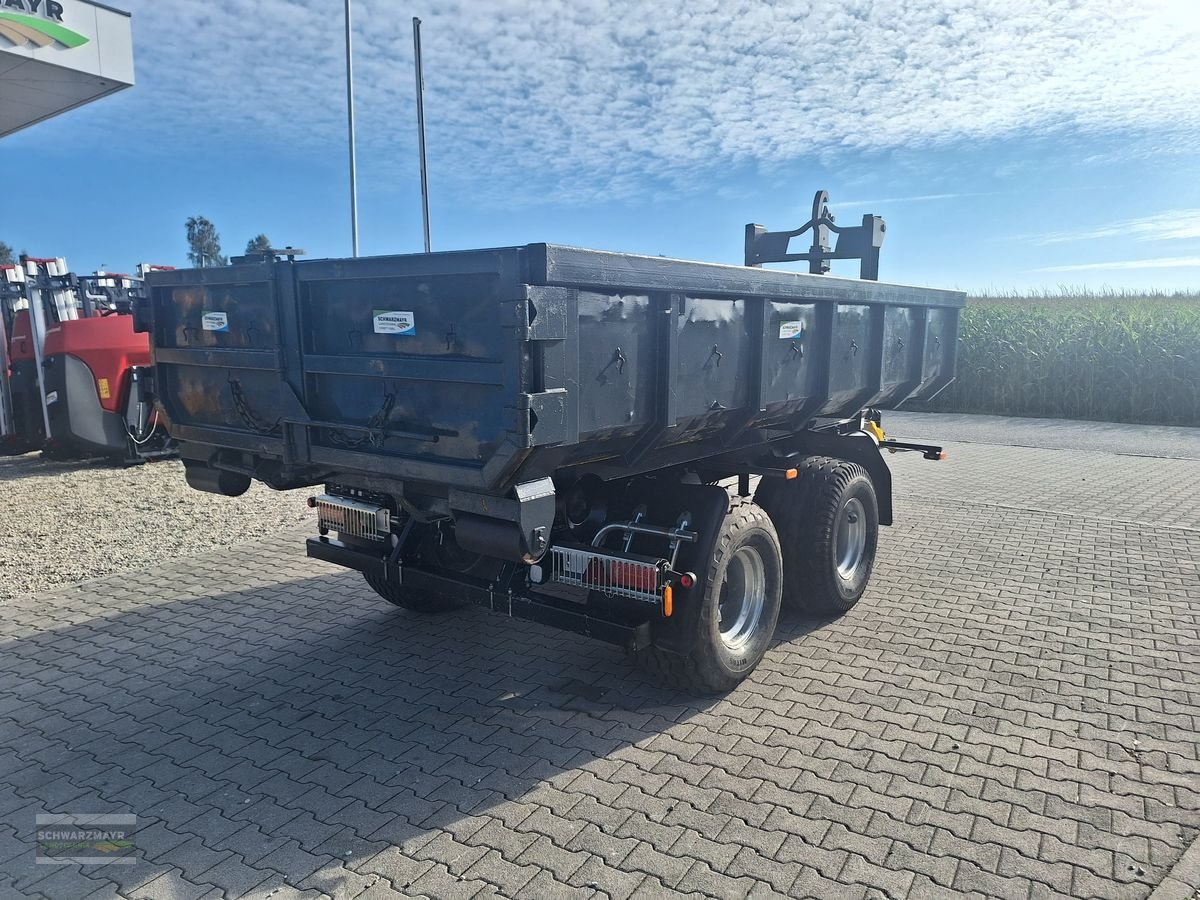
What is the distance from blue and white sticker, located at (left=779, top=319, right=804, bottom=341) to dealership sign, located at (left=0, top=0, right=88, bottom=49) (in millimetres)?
11597

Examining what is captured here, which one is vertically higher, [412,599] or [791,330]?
[791,330]

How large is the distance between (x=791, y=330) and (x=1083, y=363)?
1723 centimetres

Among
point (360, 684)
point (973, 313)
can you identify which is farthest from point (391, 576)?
point (973, 313)

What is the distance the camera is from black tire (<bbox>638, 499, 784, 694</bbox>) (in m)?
4.20

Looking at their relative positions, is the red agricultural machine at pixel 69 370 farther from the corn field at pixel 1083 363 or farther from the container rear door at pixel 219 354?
the corn field at pixel 1083 363

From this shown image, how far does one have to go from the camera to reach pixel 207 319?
177 inches

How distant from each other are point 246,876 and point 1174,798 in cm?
374

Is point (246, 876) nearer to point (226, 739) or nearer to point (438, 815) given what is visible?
point (438, 815)

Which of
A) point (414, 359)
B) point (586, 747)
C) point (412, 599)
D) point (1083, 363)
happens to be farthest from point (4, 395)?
point (1083, 363)

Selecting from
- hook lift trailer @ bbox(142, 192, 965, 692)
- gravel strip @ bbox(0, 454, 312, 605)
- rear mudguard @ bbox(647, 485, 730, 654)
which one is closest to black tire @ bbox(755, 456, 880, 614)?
hook lift trailer @ bbox(142, 192, 965, 692)

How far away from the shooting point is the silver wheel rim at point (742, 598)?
182 inches

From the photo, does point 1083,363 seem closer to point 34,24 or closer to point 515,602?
point 515,602

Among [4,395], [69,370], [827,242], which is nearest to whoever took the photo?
[827,242]

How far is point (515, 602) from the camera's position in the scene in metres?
4.12
